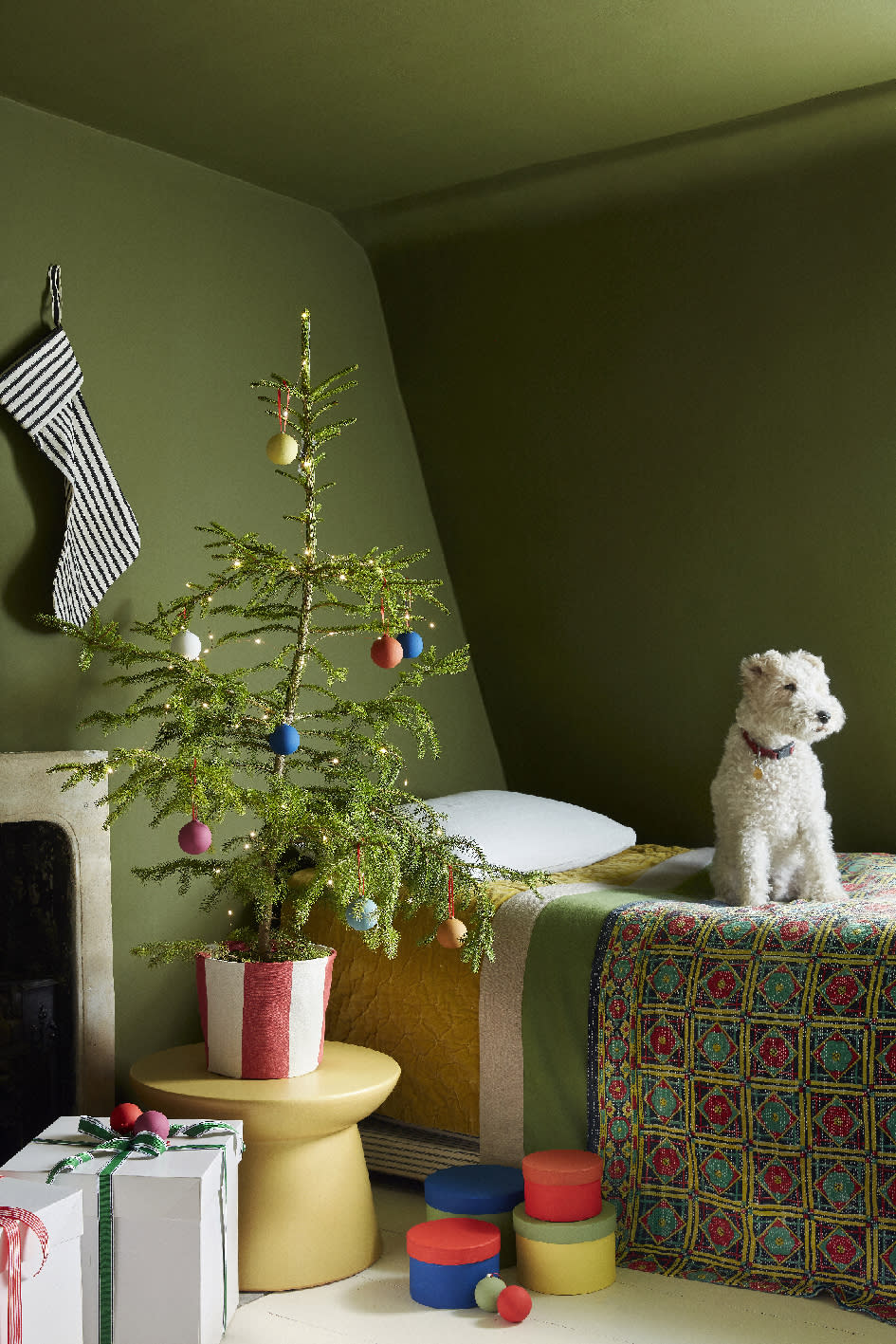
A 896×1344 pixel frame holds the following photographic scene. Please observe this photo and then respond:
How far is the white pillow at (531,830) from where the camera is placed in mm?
3221

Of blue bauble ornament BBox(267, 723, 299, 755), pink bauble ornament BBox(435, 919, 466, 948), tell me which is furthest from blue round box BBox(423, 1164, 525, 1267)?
blue bauble ornament BBox(267, 723, 299, 755)

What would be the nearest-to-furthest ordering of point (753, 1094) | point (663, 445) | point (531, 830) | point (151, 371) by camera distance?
point (753, 1094) < point (151, 371) < point (531, 830) < point (663, 445)

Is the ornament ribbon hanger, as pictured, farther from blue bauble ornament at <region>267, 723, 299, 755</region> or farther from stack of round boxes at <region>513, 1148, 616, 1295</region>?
stack of round boxes at <region>513, 1148, 616, 1295</region>

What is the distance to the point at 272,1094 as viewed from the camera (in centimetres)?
240

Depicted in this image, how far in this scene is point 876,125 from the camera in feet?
9.34

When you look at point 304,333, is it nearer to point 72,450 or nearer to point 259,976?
point 72,450

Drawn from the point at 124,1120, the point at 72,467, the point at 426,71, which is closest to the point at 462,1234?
the point at 124,1120

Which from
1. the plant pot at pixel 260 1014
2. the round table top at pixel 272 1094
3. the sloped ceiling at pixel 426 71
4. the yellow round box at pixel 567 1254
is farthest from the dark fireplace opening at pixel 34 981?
the sloped ceiling at pixel 426 71

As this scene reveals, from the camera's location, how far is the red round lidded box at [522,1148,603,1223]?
238 cm

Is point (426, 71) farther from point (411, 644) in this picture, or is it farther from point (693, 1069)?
point (693, 1069)

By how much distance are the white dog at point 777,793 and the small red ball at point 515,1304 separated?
0.91 metres

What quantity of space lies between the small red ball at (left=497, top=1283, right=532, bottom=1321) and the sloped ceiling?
2303mm

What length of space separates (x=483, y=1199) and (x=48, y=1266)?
893 mm

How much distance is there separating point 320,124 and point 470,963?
1892 millimetres
